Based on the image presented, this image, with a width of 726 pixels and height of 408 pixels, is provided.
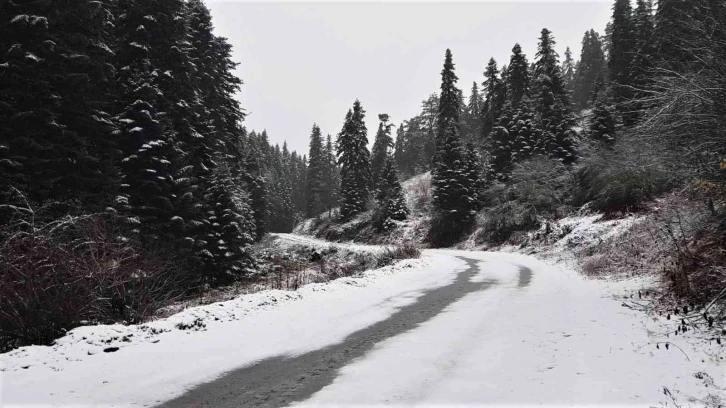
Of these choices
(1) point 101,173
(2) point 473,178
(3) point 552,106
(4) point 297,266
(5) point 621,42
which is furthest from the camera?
(5) point 621,42

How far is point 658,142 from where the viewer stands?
8.69 meters

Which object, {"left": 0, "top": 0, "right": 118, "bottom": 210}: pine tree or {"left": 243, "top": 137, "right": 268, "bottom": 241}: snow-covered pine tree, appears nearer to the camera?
{"left": 0, "top": 0, "right": 118, "bottom": 210}: pine tree

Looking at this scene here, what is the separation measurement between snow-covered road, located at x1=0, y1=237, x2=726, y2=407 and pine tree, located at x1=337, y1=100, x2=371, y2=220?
4938 centimetres

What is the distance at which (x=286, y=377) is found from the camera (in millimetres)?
5340

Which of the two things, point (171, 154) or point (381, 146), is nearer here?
point (171, 154)

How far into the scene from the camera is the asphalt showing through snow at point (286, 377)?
181 inches

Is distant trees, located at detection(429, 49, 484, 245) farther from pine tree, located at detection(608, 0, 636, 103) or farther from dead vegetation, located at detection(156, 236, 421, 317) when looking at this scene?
pine tree, located at detection(608, 0, 636, 103)

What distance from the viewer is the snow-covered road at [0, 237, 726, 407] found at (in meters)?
4.58

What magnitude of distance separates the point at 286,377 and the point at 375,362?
4.53 ft

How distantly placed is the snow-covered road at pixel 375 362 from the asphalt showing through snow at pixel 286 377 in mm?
26

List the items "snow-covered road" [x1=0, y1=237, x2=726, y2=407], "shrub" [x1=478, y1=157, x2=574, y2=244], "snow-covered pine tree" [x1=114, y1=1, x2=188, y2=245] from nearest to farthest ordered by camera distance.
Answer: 1. "snow-covered road" [x1=0, y1=237, x2=726, y2=407]
2. "snow-covered pine tree" [x1=114, y1=1, x2=188, y2=245]
3. "shrub" [x1=478, y1=157, x2=574, y2=244]

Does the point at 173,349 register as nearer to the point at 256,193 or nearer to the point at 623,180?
the point at 623,180

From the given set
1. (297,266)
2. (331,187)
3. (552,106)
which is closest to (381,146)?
(331,187)

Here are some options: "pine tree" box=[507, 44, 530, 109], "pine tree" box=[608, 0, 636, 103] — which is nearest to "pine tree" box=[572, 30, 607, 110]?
"pine tree" box=[608, 0, 636, 103]
